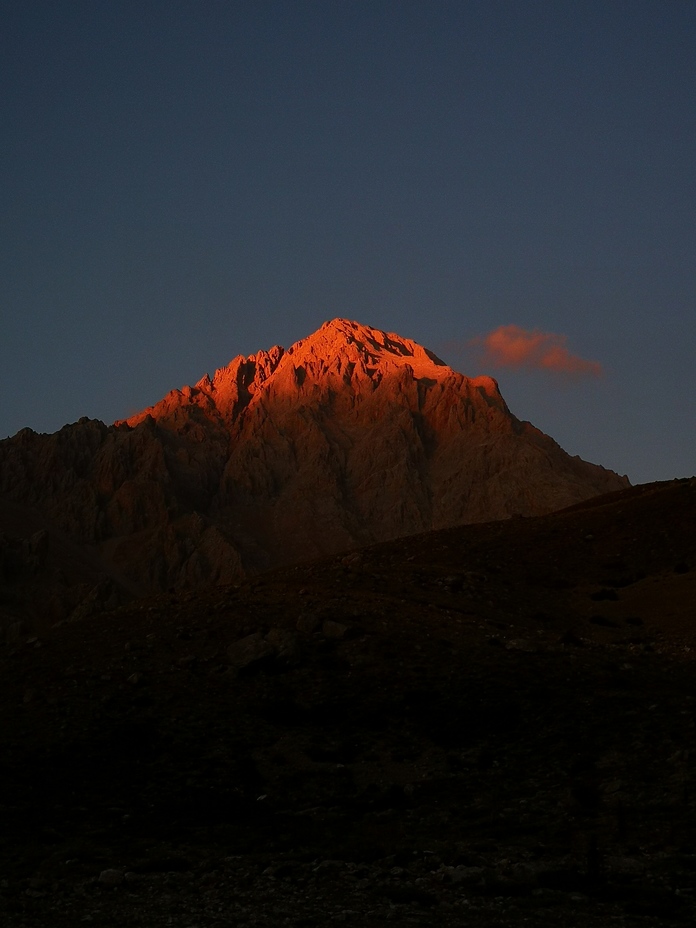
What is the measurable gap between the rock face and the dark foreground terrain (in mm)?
94025

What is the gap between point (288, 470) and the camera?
14238 centimetres

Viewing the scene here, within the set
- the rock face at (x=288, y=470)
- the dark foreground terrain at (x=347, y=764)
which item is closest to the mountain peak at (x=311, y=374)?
the rock face at (x=288, y=470)

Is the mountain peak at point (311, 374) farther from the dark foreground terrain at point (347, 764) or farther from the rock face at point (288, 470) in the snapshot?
the dark foreground terrain at point (347, 764)

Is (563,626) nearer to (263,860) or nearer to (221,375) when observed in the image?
(263,860)

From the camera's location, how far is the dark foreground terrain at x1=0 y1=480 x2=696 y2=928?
470 inches

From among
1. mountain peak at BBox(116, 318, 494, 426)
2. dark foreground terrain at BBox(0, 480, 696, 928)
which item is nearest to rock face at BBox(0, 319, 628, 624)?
mountain peak at BBox(116, 318, 494, 426)

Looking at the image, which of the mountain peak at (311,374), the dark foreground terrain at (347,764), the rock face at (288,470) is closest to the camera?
the dark foreground terrain at (347,764)

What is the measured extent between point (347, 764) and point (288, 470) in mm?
123716

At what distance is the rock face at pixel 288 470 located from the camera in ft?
416

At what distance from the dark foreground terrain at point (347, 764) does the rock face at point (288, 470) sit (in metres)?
94.0

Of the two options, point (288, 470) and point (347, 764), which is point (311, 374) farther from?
point (347, 764)

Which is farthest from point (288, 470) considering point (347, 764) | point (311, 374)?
point (347, 764)

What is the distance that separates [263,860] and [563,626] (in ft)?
74.0

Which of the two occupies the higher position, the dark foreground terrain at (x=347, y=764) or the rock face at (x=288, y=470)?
the rock face at (x=288, y=470)
